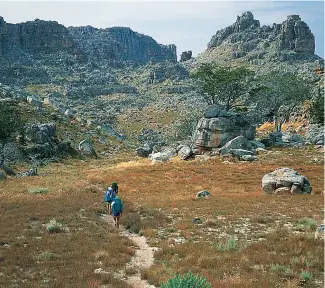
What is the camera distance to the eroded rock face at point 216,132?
209ft

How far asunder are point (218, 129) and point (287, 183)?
3041 cm

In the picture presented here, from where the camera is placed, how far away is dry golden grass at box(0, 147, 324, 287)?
43.6ft

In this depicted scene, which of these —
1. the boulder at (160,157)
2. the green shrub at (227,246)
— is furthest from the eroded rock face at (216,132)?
the green shrub at (227,246)

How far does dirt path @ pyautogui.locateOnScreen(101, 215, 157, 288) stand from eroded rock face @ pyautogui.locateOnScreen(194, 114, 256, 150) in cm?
4314

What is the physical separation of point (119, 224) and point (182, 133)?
87.1 metres

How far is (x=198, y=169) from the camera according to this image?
161 feet

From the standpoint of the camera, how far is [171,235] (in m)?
19.7

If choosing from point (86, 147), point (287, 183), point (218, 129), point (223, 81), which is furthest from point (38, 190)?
point (223, 81)

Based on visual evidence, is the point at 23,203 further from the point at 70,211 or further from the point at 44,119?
the point at 44,119

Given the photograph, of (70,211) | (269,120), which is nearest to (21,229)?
(70,211)

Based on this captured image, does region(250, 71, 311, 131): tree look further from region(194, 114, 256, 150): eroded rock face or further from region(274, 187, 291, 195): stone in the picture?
region(274, 187, 291, 195): stone

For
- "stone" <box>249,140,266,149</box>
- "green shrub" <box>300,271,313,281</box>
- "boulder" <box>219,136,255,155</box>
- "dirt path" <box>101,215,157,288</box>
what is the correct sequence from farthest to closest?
1. "stone" <box>249,140,266,149</box>
2. "boulder" <box>219,136,255,155</box>
3. "dirt path" <box>101,215,157,288</box>
4. "green shrub" <box>300,271,313,281</box>

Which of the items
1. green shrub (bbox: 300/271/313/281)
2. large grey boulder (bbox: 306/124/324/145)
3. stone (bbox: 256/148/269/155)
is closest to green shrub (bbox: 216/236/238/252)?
green shrub (bbox: 300/271/313/281)

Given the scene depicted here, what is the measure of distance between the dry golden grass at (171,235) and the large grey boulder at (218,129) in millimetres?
23191
